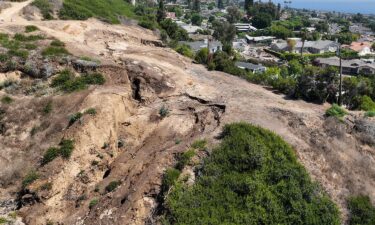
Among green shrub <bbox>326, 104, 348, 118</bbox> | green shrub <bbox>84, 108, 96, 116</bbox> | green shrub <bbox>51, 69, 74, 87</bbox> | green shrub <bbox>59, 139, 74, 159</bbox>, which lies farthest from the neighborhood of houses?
green shrub <bbox>59, 139, 74, 159</bbox>

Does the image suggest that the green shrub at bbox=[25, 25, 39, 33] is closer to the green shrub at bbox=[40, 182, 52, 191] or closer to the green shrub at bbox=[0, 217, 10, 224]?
the green shrub at bbox=[40, 182, 52, 191]

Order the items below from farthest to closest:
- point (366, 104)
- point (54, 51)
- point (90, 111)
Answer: point (366, 104) → point (54, 51) → point (90, 111)

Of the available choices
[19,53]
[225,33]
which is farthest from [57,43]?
[225,33]

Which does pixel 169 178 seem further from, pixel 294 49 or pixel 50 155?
pixel 294 49

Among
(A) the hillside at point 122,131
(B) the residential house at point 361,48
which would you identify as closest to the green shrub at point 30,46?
(A) the hillside at point 122,131

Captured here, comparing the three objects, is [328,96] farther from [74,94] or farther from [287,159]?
[74,94]

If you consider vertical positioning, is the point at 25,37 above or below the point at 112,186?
above

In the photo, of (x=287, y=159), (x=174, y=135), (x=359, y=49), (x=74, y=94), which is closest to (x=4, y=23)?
(x=74, y=94)

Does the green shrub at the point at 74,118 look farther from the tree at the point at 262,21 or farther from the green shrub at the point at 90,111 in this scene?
the tree at the point at 262,21
